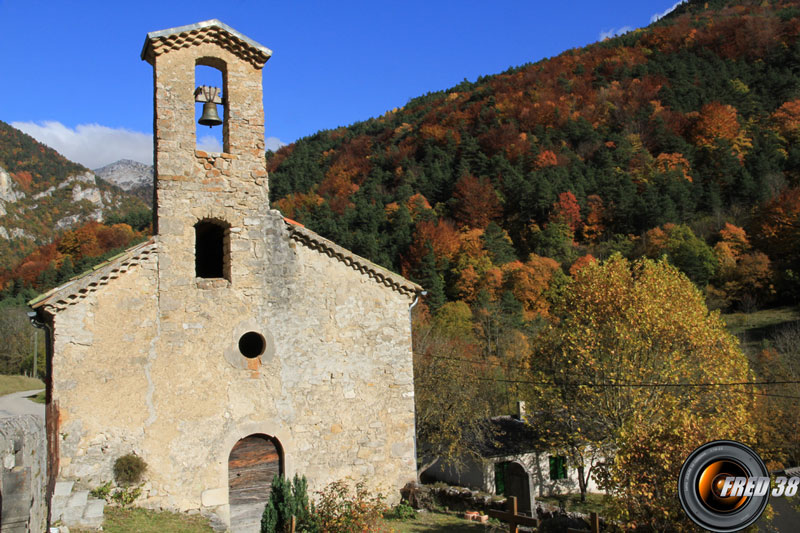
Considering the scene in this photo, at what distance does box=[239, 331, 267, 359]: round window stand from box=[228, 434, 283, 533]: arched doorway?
5.37 ft

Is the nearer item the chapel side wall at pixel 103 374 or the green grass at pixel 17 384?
the chapel side wall at pixel 103 374

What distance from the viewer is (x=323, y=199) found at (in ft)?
212

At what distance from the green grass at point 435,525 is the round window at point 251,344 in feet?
13.7

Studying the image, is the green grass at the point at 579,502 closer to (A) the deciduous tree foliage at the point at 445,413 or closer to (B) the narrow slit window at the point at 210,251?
(A) the deciduous tree foliage at the point at 445,413

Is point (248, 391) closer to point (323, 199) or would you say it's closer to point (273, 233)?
point (273, 233)

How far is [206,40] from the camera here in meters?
12.4

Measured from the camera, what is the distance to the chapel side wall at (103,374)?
10586 millimetres

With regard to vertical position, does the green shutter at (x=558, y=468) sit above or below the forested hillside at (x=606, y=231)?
below

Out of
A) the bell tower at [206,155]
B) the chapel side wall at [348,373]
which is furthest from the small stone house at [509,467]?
the bell tower at [206,155]

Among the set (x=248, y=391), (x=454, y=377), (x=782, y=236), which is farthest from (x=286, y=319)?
(x=782, y=236)

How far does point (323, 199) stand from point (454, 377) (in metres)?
→ 42.7

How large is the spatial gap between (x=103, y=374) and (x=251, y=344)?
281 cm

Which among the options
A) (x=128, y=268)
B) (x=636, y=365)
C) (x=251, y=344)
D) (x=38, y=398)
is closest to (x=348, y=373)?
(x=251, y=344)

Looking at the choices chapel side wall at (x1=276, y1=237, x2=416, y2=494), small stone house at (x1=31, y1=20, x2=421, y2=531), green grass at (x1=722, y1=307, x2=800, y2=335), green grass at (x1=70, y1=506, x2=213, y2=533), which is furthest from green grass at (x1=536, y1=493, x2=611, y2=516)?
green grass at (x1=722, y1=307, x2=800, y2=335)
